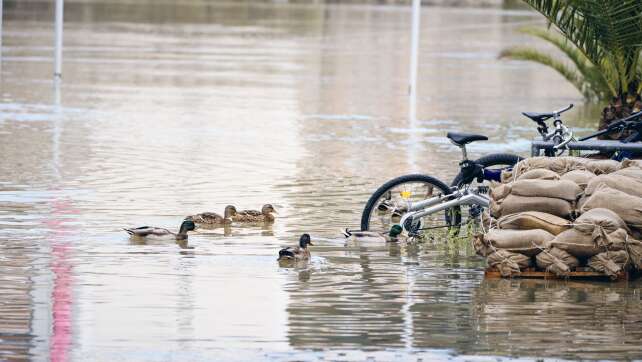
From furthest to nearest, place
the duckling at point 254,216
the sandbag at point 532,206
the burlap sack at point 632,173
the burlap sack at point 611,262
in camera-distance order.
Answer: the duckling at point 254,216 < the burlap sack at point 632,173 < the sandbag at point 532,206 < the burlap sack at point 611,262

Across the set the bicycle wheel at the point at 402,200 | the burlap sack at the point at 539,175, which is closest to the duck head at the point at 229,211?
the bicycle wheel at the point at 402,200

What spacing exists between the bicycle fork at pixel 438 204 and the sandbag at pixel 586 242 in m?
1.34

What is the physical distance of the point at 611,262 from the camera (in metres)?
11.7

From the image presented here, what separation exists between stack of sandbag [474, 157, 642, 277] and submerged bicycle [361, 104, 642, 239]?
1.79ft

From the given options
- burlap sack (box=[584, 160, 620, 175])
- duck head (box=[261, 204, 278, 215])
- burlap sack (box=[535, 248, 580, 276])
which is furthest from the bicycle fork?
duck head (box=[261, 204, 278, 215])

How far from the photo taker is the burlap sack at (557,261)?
11656 mm

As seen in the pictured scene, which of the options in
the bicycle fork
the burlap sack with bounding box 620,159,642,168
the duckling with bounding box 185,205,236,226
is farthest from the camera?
the duckling with bounding box 185,205,236,226

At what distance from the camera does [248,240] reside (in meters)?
13.5

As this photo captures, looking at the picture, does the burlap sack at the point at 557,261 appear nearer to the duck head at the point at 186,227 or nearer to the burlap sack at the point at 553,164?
the burlap sack at the point at 553,164

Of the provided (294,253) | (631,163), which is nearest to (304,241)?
(294,253)

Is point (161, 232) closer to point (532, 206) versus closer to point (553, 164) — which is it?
point (532, 206)

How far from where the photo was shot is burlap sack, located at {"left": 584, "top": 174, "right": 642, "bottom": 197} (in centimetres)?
1221

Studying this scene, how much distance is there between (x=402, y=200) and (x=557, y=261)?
314 cm

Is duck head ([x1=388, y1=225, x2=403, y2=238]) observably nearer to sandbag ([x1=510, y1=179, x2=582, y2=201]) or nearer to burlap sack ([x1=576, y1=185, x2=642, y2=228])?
sandbag ([x1=510, y1=179, x2=582, y2=201])
